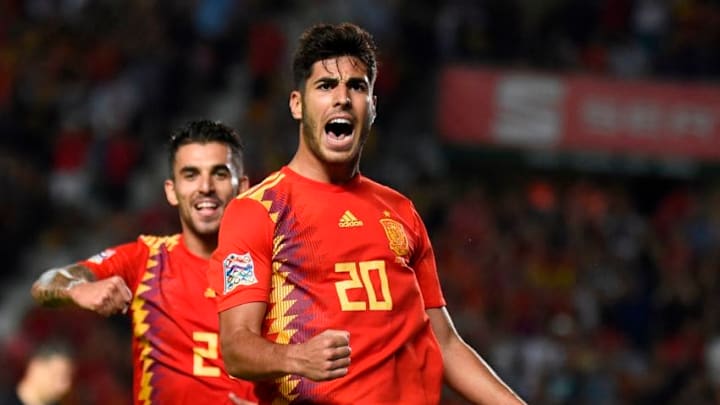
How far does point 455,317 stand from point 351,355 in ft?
25.0

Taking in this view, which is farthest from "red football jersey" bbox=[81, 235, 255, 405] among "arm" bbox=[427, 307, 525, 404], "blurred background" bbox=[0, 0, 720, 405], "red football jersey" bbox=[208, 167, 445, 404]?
"blurred background" bbox=[0, 0, 720, 405]

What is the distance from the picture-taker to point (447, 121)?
15188 millimetres

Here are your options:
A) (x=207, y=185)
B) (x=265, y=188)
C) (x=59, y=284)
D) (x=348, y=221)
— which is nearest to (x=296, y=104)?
(x=265, y=188)

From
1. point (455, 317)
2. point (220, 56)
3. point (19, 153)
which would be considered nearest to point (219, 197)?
point (455, 317)

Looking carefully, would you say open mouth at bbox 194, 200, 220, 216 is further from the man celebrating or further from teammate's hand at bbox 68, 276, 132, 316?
the man celebrating

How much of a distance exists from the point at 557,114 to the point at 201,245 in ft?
31.6

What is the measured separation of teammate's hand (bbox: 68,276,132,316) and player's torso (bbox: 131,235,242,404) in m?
0.53

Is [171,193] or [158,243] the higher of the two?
[171,193]

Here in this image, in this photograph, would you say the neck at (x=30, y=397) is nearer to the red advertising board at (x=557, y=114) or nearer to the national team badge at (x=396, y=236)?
the national team badge at (x=396, y=236)

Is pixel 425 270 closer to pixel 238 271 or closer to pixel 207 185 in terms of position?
pixel 238 271

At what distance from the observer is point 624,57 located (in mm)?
15117

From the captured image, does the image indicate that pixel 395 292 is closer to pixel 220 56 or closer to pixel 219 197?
pixel 219 197

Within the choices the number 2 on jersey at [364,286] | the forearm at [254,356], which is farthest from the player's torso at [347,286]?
the forearm at [254,356]

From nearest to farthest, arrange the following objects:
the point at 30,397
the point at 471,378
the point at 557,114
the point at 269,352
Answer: the point at 269,352 → the point at 471,378 → the point at 30,397 → the point at 557,114
